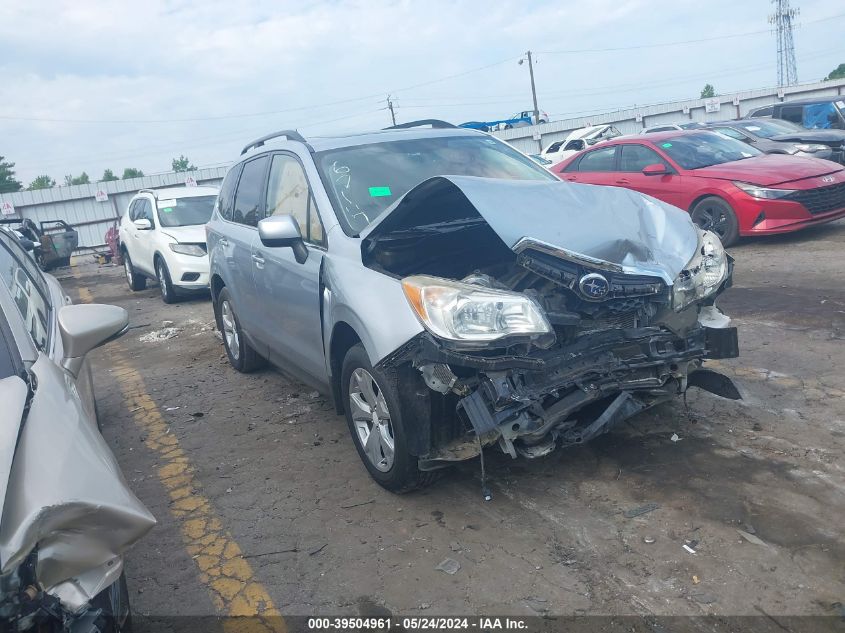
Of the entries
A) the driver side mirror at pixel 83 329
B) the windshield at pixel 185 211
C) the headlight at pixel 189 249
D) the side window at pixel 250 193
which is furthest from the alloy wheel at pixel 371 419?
the windshield at pixel 185 211

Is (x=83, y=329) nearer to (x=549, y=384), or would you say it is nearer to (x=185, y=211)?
(x=549, y=384)

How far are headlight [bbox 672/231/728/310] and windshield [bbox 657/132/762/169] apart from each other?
6354 mm

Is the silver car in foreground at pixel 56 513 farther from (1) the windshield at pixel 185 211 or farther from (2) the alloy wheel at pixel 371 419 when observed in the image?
(1) the windshield at pixel 185 211

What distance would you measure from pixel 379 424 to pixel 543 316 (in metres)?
1.03

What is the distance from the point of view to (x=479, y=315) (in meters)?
3.17

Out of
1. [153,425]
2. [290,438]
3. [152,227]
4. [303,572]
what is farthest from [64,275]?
[303,572]

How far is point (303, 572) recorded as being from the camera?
315 cm

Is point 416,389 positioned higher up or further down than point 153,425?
higher up

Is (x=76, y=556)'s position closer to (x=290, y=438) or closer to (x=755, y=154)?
(x=290, y=438)

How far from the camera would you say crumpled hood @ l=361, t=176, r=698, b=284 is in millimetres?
3416

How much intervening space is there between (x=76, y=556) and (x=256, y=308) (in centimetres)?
343

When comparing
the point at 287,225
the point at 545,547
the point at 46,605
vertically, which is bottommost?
the point at 545,547

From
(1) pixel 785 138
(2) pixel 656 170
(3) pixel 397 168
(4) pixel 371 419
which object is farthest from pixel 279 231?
(1) pixel 785 138

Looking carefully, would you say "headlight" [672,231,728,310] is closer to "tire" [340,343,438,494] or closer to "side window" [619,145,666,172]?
"tire" [340,343,438,494]
